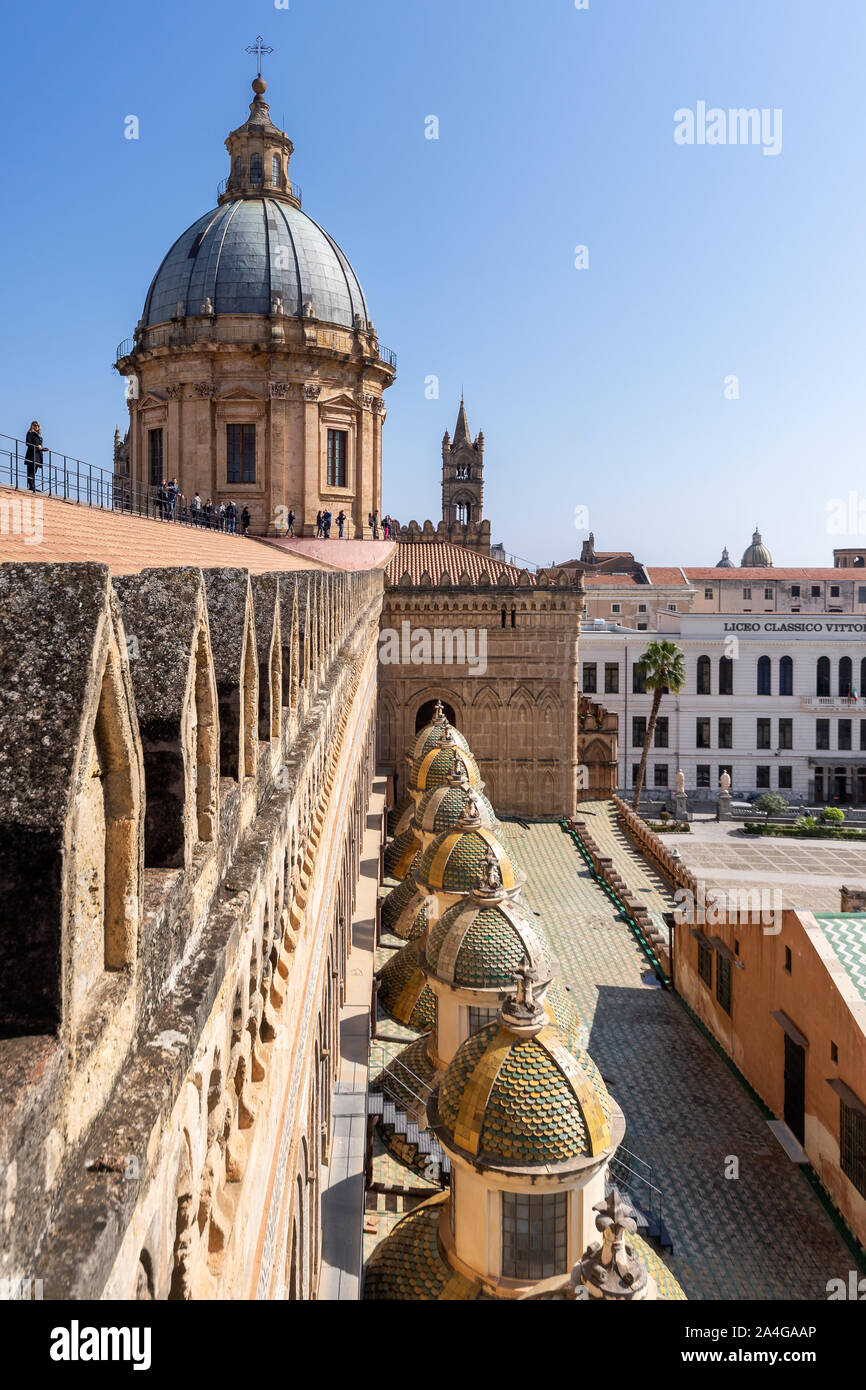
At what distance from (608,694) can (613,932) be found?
93.1 ft

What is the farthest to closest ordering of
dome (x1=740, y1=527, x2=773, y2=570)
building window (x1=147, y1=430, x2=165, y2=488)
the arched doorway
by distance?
dome (x1=740, y1=527, x2=773, y2=570) < the arched doorway < building window (x1=147, y1=430, x2=165, y2=488)

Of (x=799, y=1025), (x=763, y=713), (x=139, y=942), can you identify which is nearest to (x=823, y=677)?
(x=763, y=713)

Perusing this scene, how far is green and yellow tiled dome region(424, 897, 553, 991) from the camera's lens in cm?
1315

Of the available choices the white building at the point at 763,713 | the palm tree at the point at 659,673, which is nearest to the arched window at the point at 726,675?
the white building at the point at 763,713

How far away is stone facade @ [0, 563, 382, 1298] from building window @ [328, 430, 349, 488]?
112ft

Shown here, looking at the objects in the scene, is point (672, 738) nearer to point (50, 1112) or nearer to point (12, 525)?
point (12, 525)

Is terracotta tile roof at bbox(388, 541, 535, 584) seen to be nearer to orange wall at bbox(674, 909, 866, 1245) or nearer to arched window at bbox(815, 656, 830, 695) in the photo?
orange wall at bbox(674, 909, 866, 1245)

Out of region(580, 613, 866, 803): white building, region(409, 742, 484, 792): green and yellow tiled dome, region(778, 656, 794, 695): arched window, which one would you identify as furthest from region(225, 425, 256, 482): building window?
region(778, 656, 794, 695): arched window

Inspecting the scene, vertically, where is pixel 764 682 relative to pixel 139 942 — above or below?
above

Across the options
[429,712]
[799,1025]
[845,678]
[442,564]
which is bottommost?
[799,1025]

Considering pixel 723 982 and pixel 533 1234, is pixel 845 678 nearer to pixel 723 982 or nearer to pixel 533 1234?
pixel 723 982

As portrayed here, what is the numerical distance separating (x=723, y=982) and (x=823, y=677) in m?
37.9

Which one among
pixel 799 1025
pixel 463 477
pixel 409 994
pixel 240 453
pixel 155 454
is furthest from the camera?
pixel 463 477

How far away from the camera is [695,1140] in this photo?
1592 cm
